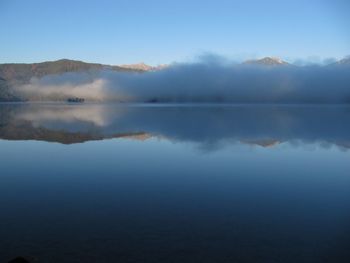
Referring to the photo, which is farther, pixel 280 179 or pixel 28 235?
pixel 280 179

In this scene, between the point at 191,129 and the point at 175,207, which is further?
the point at 191,129

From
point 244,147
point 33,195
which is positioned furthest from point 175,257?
point 244,147

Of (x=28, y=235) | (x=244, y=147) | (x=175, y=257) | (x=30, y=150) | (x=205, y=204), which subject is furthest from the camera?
(x=244, y=147)

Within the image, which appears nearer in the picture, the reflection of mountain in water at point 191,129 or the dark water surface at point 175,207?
the dark water surface at point 175,207

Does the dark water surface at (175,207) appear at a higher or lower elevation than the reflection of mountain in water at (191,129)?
lower

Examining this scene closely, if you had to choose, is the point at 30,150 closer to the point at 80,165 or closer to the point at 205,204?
the point at 80,165

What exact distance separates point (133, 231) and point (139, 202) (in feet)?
9.29

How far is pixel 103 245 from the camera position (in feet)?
28.2

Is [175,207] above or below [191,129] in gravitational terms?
below

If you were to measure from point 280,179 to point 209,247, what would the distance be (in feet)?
28.8

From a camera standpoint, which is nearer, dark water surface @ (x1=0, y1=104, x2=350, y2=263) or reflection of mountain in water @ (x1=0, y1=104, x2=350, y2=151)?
dark water surface @ (x1=0, y1=104, x2=350, y2=263)

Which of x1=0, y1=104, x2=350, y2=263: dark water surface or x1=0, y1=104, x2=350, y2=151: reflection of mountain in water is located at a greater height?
x1=0, y1=104, x2=350, y2=151: reflection of mountain in water

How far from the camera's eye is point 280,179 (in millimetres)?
16453

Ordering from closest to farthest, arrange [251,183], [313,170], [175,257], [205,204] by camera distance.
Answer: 1. [175,257]
2. [205,204]
3. [251,183]
4. [313,170]
